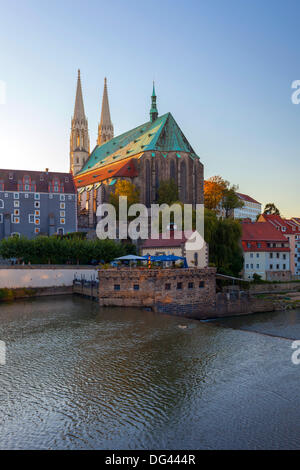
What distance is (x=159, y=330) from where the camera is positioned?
107 feet

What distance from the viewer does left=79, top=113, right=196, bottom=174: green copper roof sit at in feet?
335

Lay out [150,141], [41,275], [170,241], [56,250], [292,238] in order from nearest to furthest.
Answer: [170,241], [41,275], [56,250], [292,238], [150,141]

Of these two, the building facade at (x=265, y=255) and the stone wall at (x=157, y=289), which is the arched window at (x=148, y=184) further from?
the stone wall at (x=157, y=289)

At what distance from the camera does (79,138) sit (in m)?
140

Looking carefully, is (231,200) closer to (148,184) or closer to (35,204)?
(148,184)

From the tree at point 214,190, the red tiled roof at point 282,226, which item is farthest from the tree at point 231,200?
the red tiled roof at point 282,226

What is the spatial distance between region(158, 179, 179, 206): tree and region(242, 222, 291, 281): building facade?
25072 millimetres

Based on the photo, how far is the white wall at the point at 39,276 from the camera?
174ft

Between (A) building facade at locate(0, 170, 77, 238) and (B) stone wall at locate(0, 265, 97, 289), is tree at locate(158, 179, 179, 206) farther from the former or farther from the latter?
(B) stone wall at locate(0, 265, 97, 289)

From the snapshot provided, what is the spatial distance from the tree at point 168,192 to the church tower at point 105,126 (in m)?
56.3

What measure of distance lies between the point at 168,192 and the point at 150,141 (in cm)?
1802

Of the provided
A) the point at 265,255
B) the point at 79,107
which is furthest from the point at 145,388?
the point at 79,107

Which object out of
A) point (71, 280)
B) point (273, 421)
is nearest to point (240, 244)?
point (71, 280)

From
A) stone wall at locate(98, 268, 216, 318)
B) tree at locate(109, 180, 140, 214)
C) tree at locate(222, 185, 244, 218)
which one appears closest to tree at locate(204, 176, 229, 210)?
tree at locate(222, 185, 244, 218)
